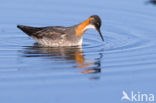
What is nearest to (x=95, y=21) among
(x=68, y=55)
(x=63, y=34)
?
(x=63, y=34)

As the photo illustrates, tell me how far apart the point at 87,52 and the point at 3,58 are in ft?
9.27

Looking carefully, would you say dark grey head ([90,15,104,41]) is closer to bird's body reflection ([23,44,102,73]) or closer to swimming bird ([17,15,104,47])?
swimming bird ([17,15,104,47])

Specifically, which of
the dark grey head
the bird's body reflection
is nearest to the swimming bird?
the dark grey head

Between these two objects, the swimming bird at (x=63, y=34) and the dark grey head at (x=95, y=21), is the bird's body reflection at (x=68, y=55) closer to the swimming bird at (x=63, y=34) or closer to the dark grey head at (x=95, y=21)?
the swimming bird at (x=63, y=34)

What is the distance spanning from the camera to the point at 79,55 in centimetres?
1513

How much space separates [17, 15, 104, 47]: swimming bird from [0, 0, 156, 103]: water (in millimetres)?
376

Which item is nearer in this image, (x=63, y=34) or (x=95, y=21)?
(x=95, y=21)

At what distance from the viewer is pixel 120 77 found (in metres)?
12.7

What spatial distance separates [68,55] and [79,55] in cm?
36

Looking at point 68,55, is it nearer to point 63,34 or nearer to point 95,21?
point 63,34

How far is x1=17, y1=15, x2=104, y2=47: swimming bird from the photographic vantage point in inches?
655

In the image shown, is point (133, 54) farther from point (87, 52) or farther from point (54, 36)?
point (54, 36)

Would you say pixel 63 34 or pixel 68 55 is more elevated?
pixel 63 34

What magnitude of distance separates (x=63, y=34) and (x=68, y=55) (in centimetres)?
173
